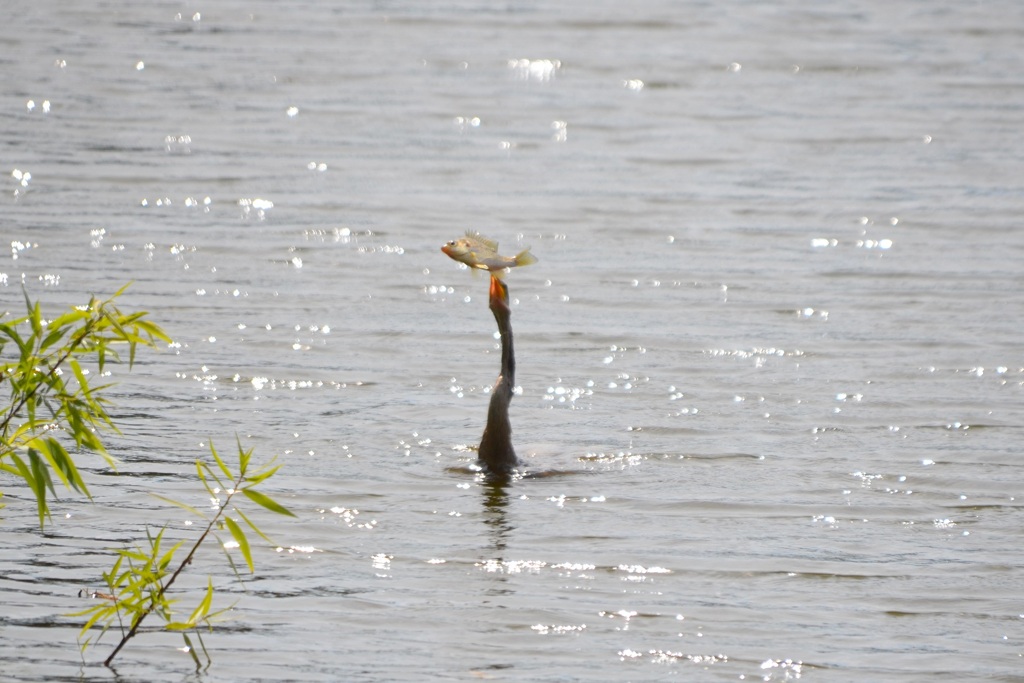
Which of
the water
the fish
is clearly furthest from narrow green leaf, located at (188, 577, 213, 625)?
the fish

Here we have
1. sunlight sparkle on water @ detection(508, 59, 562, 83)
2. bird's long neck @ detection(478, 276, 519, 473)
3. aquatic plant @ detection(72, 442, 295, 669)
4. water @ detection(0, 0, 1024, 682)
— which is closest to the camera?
aquatic plant @ detection(72, 442, 295, 669)

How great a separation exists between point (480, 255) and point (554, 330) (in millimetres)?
2998

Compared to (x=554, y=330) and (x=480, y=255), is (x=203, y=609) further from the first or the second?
(x=554, y=330)

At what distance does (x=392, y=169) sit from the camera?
1491 centimetres

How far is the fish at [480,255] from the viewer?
8039 mm

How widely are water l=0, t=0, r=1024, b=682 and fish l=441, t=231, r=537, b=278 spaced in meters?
1.08

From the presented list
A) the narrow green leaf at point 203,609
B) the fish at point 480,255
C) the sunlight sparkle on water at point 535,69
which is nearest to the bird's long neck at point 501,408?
the fish at point 480,255

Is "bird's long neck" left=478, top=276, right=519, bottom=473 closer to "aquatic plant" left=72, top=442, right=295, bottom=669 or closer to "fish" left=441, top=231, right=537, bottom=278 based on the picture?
"fish" left=441, top=231, right=537, bottom=278

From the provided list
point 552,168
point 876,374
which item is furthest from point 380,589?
point 552,168

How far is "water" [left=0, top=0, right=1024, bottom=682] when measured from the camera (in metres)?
6.70

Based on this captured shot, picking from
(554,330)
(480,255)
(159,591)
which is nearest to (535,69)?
(554,330)

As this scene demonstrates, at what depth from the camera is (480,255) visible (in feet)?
26.4

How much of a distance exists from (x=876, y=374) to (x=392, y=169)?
20.0 ft

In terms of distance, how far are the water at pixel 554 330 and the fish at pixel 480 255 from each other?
3.53ft
